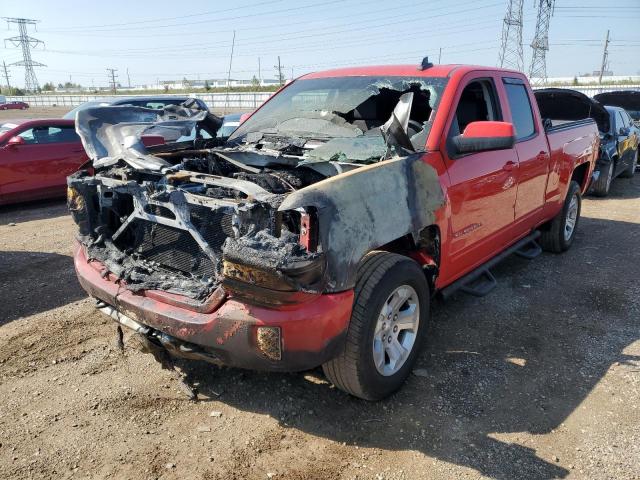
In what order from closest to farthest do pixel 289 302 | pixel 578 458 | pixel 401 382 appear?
pixel 289 302 < pixel 578 458 < pixel 401 382

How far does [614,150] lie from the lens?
8.97 metres

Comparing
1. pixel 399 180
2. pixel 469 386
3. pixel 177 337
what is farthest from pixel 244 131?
pixel 469 386

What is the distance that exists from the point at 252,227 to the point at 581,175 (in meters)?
5.16

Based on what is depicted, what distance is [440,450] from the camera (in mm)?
2625

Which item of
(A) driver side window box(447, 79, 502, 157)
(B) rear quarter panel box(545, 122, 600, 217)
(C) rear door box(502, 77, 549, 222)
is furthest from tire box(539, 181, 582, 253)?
(A) driver side window box(447, 79, 502, 157)

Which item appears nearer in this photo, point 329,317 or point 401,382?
point 329,317

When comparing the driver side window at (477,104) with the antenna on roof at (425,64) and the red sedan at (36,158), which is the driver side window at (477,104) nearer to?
the antenna on roof at (425,64)

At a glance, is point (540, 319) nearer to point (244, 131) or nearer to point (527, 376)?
point (527, 376)

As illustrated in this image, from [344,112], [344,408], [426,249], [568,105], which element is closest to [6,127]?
[344,112]

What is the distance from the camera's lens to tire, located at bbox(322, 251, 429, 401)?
263 cm

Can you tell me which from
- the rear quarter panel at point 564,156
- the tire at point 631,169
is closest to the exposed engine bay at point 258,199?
the rear quarter panel at point 564,156

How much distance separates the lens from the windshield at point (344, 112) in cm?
338

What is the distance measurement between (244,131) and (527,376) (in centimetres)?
289

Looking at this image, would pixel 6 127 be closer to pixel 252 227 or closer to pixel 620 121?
pixel 252 227
